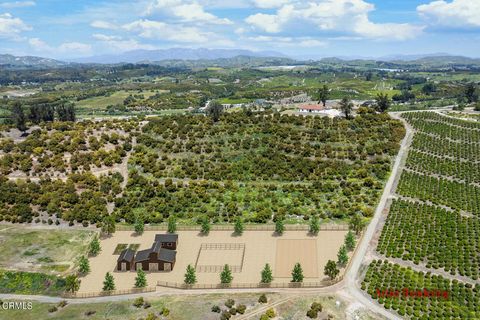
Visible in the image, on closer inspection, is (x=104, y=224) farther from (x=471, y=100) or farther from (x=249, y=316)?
(x=471, y=100)

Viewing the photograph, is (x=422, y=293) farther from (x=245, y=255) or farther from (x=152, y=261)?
(x=152, y=261)

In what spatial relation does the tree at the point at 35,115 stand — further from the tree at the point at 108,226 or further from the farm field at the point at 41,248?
the tree at the point at 108,226

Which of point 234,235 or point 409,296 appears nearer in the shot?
point 409,296

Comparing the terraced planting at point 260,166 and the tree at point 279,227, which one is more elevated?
the terraced planting at point 260,166

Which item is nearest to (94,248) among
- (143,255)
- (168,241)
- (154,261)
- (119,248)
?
(119,248)

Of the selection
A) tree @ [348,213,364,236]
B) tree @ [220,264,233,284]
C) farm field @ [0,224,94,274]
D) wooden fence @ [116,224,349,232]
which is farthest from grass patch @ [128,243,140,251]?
tree @ [348,213,364,236]

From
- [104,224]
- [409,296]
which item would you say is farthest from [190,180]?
[409,296]

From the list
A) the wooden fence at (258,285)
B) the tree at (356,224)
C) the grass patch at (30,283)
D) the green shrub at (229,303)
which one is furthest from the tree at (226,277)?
the tree at (356,224)
